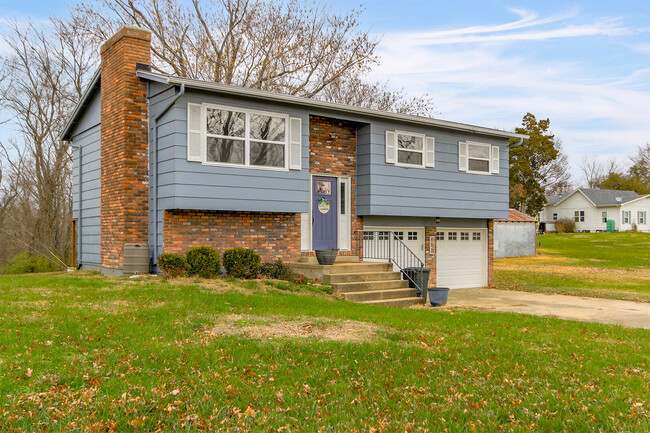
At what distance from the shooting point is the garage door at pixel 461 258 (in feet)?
58.4

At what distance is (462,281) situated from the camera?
18.3 meters

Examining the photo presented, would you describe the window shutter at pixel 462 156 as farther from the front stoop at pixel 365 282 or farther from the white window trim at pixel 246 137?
the white window trim at pixel 246 137

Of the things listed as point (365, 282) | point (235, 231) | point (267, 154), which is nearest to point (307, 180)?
point (267, 154)

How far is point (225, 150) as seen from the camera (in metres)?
12.4

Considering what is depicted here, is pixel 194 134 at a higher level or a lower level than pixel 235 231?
higher

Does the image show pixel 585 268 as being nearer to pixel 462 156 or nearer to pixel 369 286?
pixel 462 156

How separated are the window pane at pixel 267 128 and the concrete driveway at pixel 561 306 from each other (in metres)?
5.83

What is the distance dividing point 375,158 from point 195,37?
11924mm

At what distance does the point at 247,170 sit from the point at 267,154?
2.35ft

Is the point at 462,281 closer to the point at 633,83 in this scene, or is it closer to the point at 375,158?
the point at 375,158

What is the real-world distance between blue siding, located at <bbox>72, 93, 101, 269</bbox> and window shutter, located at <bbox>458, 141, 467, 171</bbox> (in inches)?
411

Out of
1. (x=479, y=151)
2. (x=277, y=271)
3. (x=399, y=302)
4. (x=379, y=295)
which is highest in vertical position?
(x=479, y=151)

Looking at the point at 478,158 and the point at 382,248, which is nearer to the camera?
the point at 382,248

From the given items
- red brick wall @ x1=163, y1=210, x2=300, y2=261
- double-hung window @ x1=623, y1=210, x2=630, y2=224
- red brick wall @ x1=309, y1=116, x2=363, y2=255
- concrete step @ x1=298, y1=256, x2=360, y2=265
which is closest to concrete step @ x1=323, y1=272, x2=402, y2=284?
concrete step @ x1=298, y1=256, x2=360, y2=265
